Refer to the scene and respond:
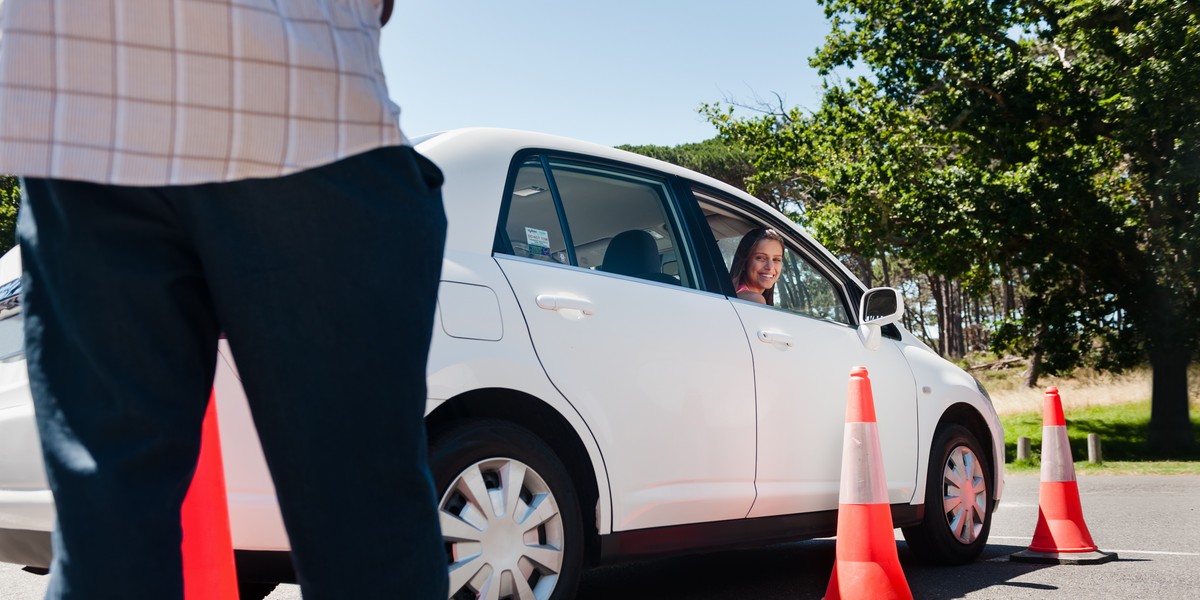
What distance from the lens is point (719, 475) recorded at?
13.3 ft

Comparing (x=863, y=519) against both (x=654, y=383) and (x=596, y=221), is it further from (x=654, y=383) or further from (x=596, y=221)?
(x=596, y=221)

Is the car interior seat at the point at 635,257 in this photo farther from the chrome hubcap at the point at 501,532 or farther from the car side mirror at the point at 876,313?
the car side mirror at the point at 876,313

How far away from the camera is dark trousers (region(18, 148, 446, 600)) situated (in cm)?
104

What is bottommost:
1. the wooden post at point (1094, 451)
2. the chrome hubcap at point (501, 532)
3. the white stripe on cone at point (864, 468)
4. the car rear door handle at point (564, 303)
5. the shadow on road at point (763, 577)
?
the shadow on road at point (763, 577)

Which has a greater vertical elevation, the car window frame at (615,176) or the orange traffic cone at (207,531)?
the car window frame at (615,176)

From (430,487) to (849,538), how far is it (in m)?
3.08

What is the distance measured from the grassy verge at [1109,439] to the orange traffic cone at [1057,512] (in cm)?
934

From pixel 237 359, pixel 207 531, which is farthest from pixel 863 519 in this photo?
pixel 237 359

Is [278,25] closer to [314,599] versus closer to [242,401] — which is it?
[314,599]

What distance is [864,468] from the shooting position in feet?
13.0

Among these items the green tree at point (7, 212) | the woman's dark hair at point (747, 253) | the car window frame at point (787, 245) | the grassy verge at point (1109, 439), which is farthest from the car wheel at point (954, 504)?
the green tree at point (7, 212)

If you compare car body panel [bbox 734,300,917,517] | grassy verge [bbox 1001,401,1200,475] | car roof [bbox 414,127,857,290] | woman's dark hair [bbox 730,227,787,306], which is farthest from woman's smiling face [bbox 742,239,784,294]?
grassy verge [bbox 1001,401,1200,475]

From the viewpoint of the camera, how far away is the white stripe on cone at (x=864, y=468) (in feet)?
12.9

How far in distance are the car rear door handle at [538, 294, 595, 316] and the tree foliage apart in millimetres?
15781
